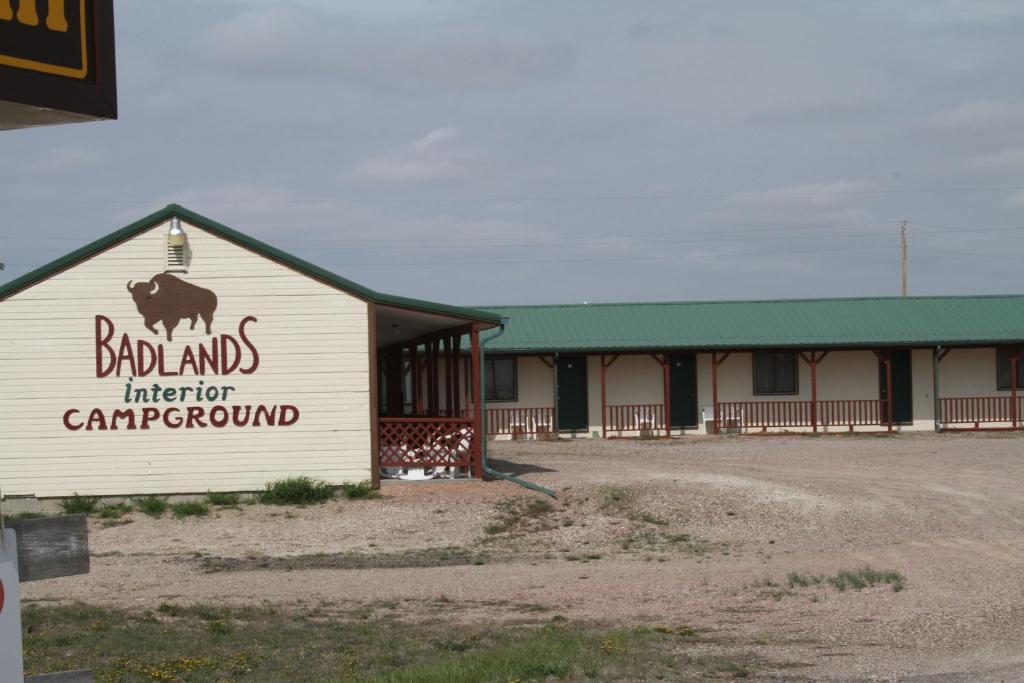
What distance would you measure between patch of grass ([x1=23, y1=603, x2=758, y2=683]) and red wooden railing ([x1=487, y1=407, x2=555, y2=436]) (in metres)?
22.6

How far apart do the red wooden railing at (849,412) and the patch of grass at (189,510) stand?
68.7ft

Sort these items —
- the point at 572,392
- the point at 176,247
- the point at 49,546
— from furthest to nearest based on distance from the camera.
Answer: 1. the point at 572,392
2. the point at 176,247
3. the point at 49,546

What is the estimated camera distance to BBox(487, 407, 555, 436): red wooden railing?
34125mm

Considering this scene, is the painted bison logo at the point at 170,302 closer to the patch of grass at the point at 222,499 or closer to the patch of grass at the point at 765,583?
the patch of grass at the point at 222,499

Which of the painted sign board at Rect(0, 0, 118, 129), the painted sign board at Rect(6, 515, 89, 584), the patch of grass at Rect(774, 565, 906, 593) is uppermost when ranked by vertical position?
the painted sign board at Rect(0, 0, 118, 129)

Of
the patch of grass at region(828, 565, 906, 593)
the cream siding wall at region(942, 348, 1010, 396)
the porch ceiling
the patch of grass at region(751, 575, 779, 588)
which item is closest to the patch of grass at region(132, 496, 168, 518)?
the porch ceiling

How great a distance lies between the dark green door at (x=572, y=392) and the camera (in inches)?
1344

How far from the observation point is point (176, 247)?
19.5 metres

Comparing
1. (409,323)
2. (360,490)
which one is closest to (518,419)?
(409,323)

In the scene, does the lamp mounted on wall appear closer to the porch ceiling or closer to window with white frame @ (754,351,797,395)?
the porch ceiling

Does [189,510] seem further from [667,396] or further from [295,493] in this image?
[667,396]

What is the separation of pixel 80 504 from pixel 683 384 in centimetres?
1974

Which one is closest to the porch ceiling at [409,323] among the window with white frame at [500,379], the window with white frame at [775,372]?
the window with white frame at [500,379]

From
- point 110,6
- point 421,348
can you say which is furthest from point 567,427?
point 110,6
